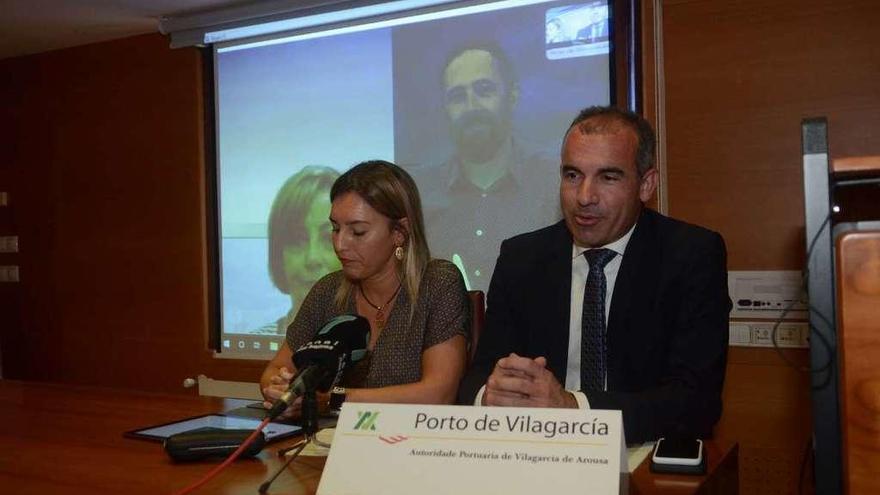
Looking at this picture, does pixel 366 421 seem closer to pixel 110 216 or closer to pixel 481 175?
pixel 481 175

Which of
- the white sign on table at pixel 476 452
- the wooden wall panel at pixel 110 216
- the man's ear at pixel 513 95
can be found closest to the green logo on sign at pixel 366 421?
A: the white sign on table at pixel 476 452

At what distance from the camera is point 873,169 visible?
0.92 meters

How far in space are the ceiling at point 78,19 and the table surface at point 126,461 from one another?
209cm

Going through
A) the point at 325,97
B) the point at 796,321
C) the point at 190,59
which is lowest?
the point at 796,321

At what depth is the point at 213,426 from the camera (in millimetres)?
1596

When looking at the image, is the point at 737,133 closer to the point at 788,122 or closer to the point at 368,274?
the point at 788,122

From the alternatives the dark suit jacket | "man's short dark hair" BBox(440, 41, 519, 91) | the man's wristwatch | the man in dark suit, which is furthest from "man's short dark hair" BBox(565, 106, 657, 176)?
"man's short dark hair" BBox(440, 41, 519, 91)

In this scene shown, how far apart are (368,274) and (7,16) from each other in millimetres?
2572

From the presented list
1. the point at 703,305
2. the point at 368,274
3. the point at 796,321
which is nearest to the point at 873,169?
the point at 703,305

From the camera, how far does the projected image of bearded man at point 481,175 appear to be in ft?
10.2

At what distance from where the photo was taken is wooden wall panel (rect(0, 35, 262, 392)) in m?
3.86

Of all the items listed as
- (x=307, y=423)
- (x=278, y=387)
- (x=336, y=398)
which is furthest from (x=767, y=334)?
(x=307, y=423)

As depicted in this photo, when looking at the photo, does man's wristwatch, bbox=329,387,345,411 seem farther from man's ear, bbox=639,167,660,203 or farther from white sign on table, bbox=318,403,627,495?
man's ear, bbox=639,167,660,203

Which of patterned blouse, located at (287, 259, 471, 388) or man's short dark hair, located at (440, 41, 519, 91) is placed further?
man's short dark hair, located at (440, 41, 519, 91)
